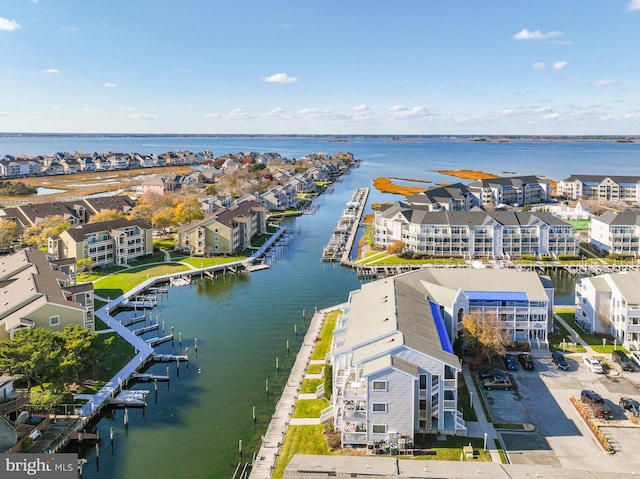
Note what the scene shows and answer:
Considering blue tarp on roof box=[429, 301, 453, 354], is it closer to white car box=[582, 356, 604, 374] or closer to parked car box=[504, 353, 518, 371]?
parked car box=[504, 353, 518, 371]

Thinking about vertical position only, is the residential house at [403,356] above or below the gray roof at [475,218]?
below

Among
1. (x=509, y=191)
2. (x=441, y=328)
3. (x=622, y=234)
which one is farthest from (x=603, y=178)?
(x=441, y=328)

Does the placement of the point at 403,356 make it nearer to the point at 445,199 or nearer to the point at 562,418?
the point at 562,418

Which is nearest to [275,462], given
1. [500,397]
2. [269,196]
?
[500,397]

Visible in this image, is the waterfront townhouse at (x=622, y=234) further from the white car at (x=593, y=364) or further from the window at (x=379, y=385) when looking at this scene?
the window at (x=379, y=385)

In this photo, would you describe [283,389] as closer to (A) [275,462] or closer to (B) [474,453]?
(A) [275,462]

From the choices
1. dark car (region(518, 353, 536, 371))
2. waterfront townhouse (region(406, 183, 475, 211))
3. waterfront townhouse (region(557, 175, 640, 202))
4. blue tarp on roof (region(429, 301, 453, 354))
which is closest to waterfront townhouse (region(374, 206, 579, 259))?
waterfront townhouse (region(406, 183, 475, 211))

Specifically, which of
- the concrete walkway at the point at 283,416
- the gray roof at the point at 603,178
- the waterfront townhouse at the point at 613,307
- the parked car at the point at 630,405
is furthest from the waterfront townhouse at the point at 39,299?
the gray roof at the point at 603,178

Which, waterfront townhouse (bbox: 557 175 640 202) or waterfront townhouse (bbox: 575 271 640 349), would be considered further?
waterfront townhouse (bbox: 557 175 640 202)
